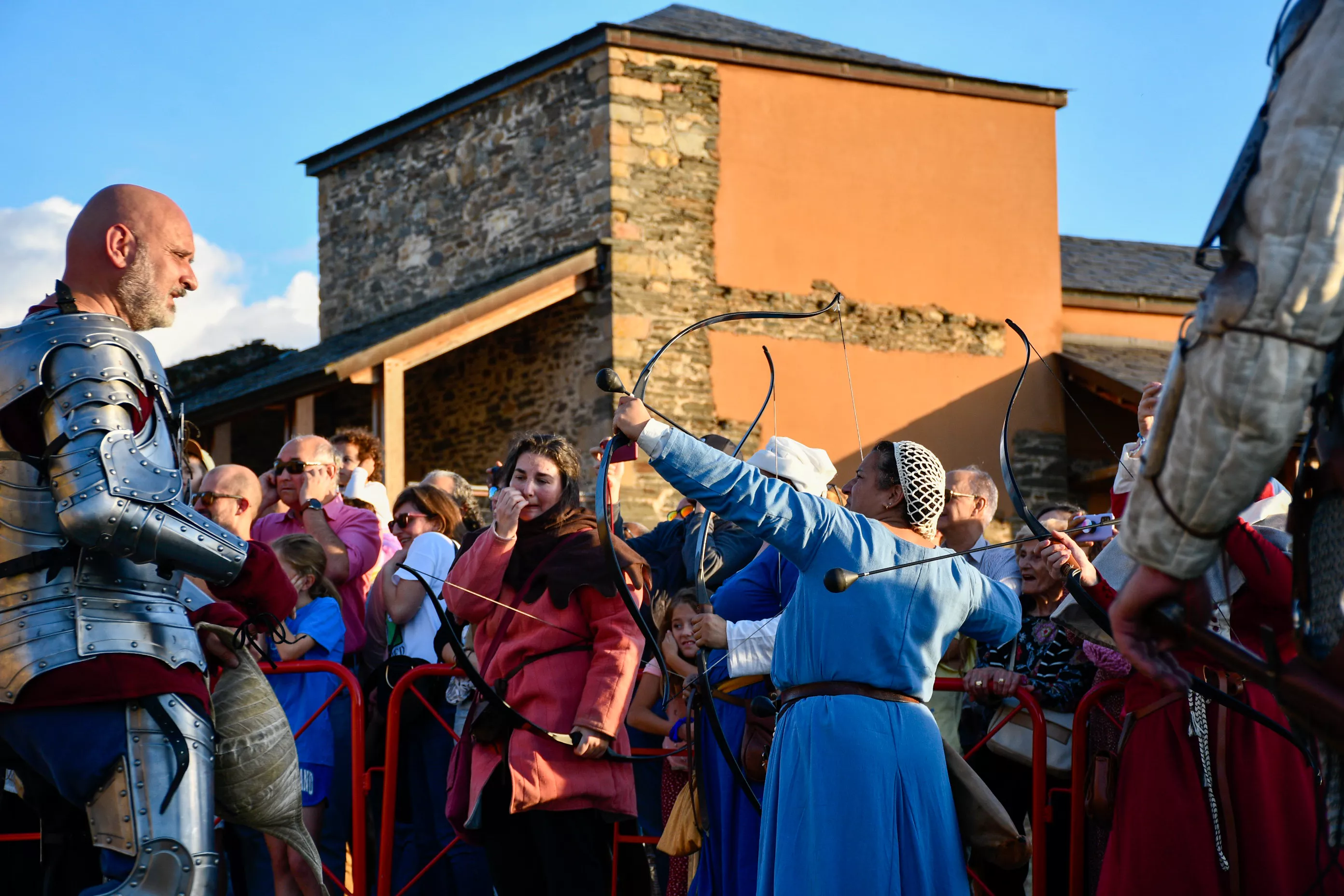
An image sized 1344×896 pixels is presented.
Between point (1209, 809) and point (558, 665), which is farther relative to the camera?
point (558, 665)

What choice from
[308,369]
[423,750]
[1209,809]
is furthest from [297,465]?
[308,369]

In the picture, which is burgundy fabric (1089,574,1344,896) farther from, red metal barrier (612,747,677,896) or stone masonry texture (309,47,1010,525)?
stone masonry texture (309,47,1010,525)

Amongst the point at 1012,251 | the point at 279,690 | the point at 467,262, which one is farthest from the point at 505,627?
the point at 1012,251

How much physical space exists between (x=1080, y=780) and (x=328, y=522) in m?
3.40

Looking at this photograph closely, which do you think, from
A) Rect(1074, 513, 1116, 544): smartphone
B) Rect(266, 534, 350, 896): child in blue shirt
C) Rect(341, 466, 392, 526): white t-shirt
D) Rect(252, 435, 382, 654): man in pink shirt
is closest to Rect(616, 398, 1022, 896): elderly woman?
Rect(1074, 513, 1116, 544): smartphone

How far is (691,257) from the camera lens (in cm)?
1478

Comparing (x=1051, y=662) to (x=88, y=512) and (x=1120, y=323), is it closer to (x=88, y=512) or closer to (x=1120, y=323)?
(x=88, y=512)

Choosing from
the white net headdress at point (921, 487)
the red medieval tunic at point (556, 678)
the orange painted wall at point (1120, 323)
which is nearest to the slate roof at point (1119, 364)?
the orange painted wall at point (1120, 323)

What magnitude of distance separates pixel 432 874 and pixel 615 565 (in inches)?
93.4

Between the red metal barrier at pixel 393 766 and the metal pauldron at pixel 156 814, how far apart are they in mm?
1809

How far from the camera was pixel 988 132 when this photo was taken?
53.7 feet

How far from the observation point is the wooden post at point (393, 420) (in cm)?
1330

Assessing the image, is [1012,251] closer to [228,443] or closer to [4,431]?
[228,443]

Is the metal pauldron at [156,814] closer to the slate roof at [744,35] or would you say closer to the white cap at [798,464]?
the white cap at [798,464]
